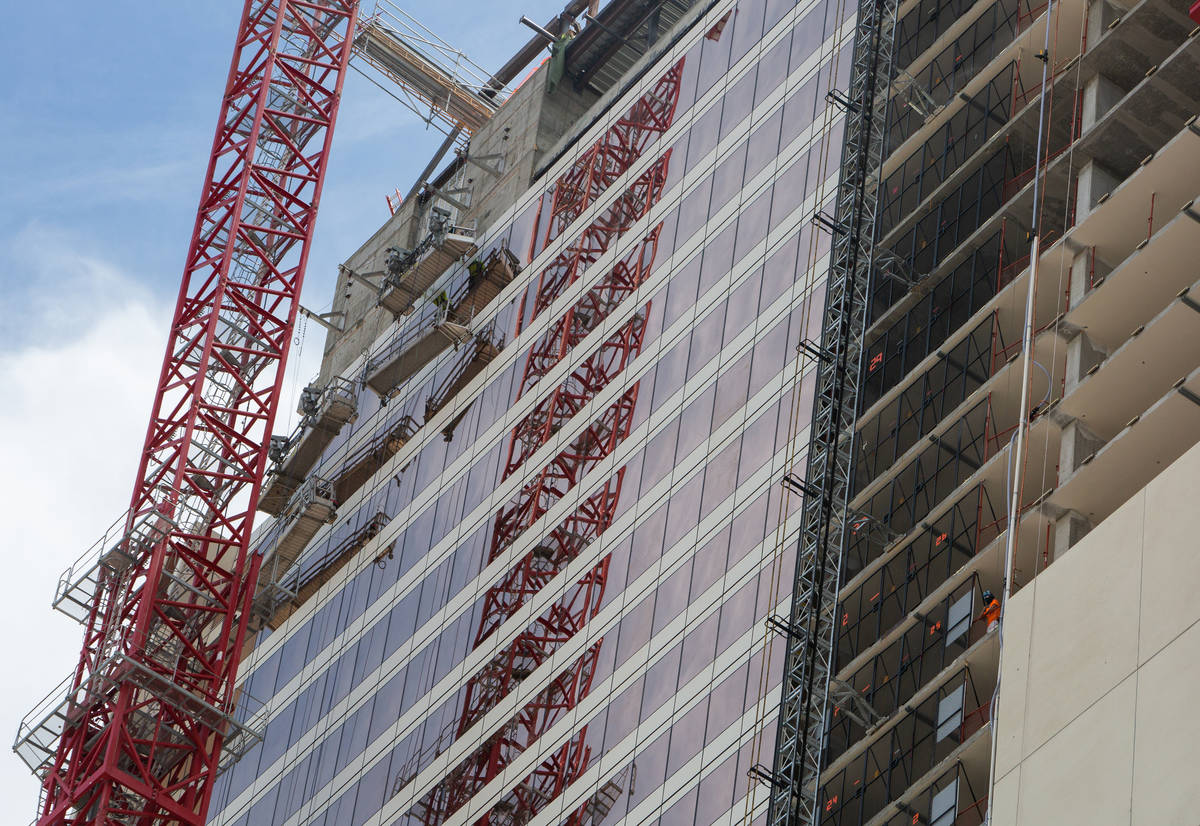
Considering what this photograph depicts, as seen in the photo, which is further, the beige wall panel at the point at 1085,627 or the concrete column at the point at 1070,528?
the concrete column at the point at 1070,528

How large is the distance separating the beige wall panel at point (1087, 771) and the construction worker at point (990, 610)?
11726 millimetres

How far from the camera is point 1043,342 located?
57.1 metres

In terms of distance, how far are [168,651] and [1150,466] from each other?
38.0 metres

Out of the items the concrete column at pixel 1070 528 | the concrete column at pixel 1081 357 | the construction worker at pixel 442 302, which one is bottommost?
the concrete column at pixel 1070 528

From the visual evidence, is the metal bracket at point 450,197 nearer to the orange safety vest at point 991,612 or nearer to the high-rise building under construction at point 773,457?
the high-rise building under construction at point 773,457

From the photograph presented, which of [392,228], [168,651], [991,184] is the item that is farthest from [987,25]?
[392,228]

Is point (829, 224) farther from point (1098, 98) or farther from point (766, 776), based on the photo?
point (766, 776)

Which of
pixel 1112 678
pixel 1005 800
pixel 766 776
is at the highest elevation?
pixel 766 776

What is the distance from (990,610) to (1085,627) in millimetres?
12180

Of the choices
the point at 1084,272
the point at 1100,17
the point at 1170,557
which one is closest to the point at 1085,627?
the point at 1170,557

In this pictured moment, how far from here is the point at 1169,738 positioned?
40500 mm

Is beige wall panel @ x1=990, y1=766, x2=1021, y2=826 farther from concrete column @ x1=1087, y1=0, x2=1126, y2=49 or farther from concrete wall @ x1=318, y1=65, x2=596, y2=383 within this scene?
concrete wall @ x1=318, y1=65, x2=596, y2=383

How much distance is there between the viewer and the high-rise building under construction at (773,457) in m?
52.1

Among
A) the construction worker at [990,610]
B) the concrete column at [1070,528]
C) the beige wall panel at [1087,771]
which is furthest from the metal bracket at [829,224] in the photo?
the beige wall panel at [1087,771]
